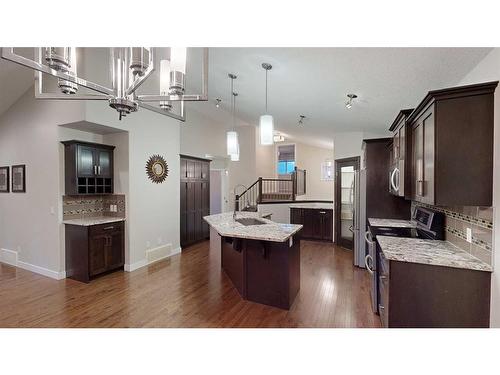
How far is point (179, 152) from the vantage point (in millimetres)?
5430

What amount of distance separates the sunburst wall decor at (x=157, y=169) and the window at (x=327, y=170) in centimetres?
662

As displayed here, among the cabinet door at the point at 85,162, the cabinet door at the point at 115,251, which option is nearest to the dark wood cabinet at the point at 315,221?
the cabinet door at the point at 115,251

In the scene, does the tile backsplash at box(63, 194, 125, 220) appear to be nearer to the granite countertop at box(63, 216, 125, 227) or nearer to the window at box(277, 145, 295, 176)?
the granite countertop at box(63, 216, 125, 227)

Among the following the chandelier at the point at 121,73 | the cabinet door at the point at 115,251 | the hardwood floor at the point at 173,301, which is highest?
the chandelier at the point at 121,73

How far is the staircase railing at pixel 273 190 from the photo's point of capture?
7.79 metres

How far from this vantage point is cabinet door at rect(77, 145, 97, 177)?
3793 mm

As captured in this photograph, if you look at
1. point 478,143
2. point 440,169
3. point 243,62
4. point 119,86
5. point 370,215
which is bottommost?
point 370,215

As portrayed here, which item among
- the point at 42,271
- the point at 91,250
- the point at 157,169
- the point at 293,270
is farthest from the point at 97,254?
the point at 293,270

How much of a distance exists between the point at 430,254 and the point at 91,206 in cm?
493

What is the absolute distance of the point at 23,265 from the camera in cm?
432

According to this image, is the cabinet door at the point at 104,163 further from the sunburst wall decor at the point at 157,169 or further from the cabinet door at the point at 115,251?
the cabinet door at the point at 115,251

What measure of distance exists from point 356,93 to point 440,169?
182cm
